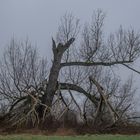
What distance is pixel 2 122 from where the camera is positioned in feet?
66.6

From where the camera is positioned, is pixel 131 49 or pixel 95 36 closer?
pixel 131 49

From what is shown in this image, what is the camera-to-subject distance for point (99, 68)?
37250 mm

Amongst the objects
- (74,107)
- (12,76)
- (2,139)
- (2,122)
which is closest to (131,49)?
(74,107)

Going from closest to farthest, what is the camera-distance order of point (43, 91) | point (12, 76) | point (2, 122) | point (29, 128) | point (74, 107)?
point (29, 128) < point (2, 122) < point (43, 91) < point (74, 107) < point (12, 76)

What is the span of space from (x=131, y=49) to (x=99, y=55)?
256cm

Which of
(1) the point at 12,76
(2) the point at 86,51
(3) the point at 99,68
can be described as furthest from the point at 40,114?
(3) the point at 99,68

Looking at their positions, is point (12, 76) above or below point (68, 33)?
below

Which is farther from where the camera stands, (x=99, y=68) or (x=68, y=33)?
(x=99, y=68)

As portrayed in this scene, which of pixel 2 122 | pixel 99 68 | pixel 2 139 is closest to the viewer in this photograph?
pixel 2 139

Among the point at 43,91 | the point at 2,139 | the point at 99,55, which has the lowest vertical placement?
the point at 2,139

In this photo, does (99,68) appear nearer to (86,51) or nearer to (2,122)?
(86,51)

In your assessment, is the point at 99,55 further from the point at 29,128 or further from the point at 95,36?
the point at 29,128

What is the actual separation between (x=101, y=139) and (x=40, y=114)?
695cm

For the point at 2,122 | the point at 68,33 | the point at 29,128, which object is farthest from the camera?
the point at 68,33
